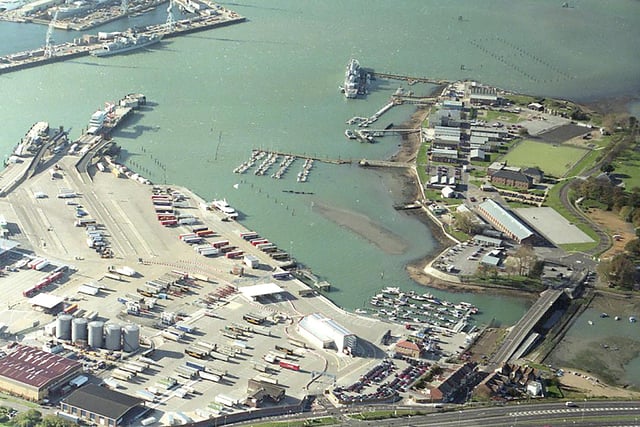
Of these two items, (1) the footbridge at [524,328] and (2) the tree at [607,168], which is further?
(2) the tree at [607,168]

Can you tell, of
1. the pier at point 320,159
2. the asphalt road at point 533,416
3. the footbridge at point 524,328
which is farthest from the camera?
the pier at point 320,159

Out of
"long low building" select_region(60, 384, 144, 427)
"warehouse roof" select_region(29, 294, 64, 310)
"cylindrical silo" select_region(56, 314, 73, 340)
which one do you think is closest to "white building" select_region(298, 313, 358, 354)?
"long low building" select_region(60, 384, 144, 427)

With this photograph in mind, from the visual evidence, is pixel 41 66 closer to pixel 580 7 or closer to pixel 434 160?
pixel 434 160

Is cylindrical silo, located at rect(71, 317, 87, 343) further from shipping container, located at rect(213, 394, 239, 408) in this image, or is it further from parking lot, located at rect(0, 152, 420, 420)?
shipping container, located at rect(213, 394, 239, 408)

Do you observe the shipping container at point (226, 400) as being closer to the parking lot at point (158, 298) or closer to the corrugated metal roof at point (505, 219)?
the parking lot at point (158, 298)

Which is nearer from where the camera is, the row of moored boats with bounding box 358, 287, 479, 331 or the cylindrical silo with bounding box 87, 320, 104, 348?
the cylindrical silo with bounding box 87, 320, 104, 348

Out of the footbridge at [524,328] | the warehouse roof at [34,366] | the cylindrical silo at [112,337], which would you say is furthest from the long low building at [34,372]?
the footbridge at [524,328]

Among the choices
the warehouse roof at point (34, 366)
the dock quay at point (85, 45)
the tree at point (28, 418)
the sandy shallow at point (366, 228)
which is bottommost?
the tree at point (28, 418)

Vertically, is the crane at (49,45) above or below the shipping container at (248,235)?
above
